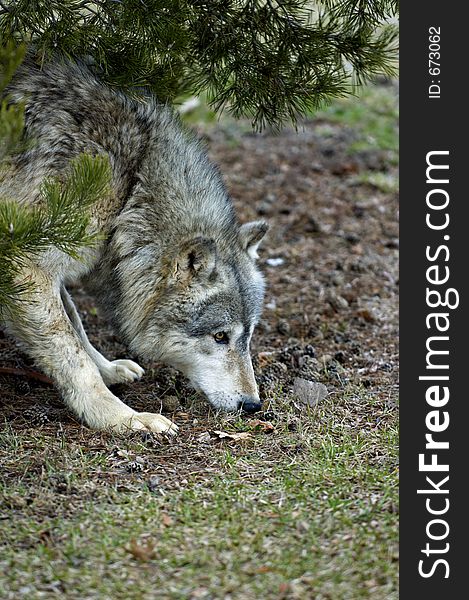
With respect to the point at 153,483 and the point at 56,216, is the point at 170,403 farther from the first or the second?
the point at 56,216

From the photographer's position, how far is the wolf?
15.9 ft

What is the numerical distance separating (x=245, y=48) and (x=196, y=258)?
1.36 meters

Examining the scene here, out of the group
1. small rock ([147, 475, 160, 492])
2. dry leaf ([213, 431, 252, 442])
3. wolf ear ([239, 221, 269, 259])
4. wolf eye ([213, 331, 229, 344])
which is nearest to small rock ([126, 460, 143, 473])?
small rock ([147, 475, 160, 492])

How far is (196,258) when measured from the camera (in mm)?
5062

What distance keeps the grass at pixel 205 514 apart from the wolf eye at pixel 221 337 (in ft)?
1.67

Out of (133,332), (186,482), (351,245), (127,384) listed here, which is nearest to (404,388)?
(186,482)

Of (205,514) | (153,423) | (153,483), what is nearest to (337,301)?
(153,423)

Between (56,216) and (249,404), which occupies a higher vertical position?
(56,216)

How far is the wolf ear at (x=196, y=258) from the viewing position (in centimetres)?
503

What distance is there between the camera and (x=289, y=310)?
729 centimetres

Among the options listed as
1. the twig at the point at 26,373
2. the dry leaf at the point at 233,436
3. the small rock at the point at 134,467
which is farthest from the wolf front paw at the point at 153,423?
the twig at the point at 26,373

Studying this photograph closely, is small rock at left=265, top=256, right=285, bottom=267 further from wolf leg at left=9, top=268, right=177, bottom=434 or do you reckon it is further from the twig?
wolf leg at left=9, top=268, right=177, bottom=434

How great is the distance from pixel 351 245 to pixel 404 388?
180 inches

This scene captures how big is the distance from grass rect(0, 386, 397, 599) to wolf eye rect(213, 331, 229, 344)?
0.51 metres
